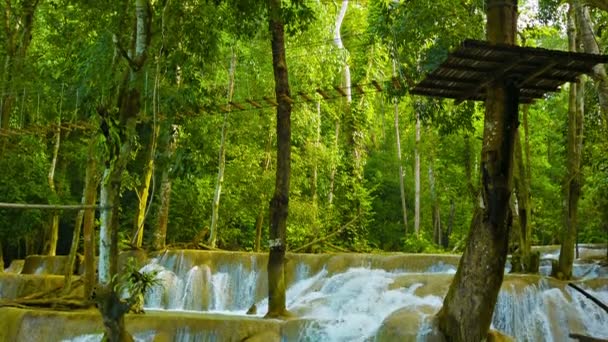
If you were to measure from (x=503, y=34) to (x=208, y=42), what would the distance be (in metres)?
4.26

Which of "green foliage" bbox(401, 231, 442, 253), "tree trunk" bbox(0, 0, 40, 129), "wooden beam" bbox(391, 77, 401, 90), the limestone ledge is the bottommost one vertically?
the limestone ledge

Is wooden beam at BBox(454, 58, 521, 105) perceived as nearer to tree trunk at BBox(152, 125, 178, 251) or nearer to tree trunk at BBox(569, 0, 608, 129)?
tree trunk at BBox(569, 0, 608, 129)

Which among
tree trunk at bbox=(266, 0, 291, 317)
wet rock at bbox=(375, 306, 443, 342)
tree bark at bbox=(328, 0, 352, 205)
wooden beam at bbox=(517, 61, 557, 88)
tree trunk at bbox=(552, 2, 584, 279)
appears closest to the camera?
wooden beam at bbox=(517, 61, 557, 88)

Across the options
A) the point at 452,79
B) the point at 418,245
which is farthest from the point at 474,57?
the point at 418,245

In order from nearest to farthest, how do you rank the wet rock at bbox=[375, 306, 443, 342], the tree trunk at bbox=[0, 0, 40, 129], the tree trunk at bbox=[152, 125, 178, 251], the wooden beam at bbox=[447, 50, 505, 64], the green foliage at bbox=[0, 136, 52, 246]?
the wooden beam at bbox=[447, 50, 505, 64] → the wet rock at bbox=[375, 306, 443, 342] → the tree trunk at bbox=[0, 0, 40, 129] → the tree trunk at bbox=[152, 125, 178, 251] → the green foliage at bbox=[0, 136, 52, 246]

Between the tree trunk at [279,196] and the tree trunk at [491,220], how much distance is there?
12.5ft

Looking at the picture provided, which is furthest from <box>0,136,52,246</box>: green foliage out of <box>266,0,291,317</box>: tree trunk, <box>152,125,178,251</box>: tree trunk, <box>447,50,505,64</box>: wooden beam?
<box>447,50,505,64</box>: wooden beam

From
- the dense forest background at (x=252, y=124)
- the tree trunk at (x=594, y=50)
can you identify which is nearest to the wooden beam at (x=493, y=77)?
the dense forest background at (x=252, y=124)

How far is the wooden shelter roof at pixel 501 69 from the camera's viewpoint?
23.4 ft

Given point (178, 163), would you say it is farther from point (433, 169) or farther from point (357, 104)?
point (433, 169)

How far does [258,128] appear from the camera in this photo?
65.5ft

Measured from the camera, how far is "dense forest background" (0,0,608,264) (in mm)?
9867

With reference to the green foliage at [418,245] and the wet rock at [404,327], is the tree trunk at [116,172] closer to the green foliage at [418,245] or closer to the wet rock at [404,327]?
the wet rock at [404,327]

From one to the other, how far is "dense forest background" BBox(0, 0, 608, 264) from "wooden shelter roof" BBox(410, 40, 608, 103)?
1.94 meters
